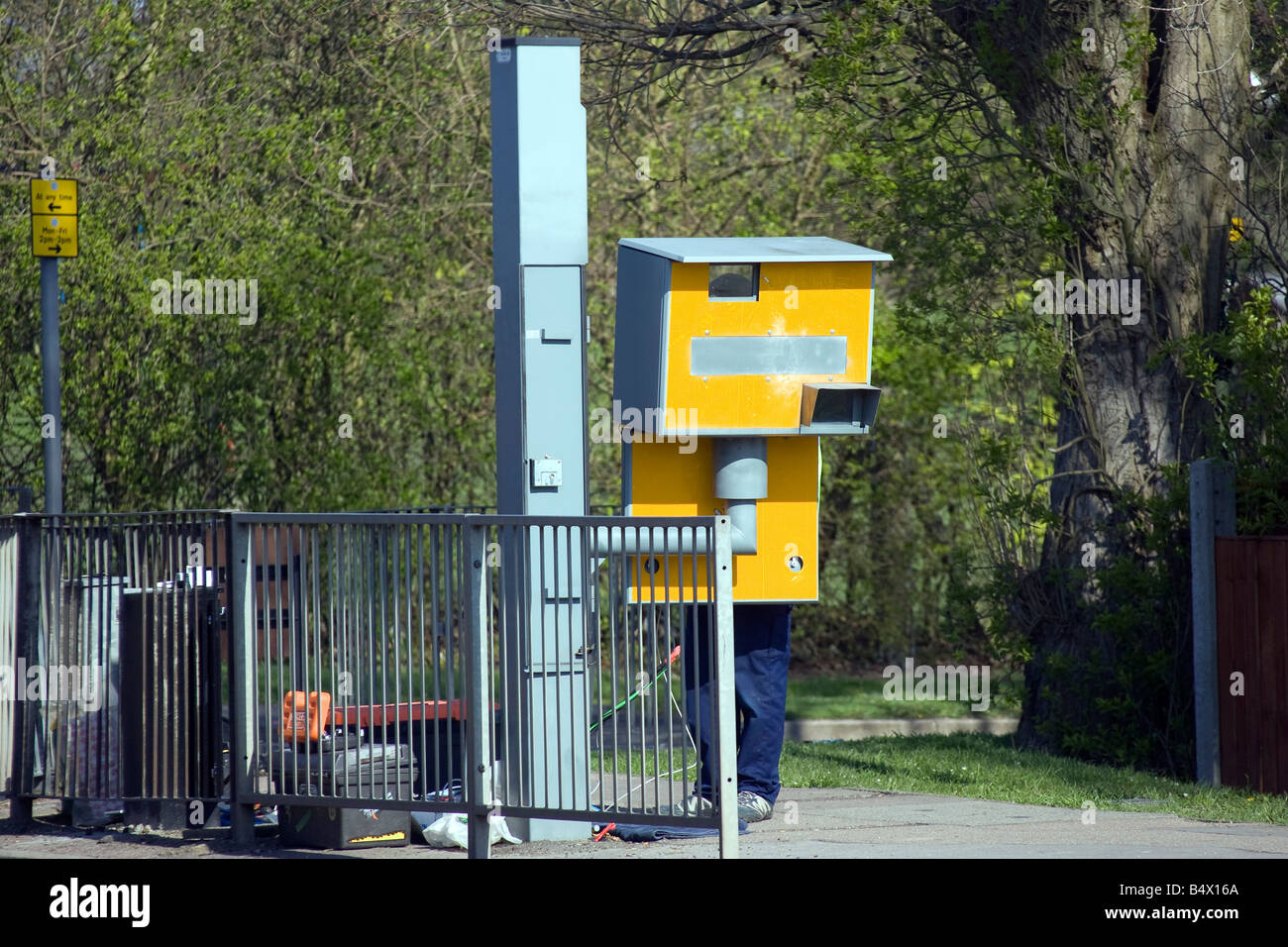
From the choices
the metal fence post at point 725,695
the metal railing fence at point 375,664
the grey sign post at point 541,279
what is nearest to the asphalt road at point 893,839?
the metal railing fence at point 375,664

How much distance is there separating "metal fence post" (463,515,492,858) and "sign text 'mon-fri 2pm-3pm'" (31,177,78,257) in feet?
13.9

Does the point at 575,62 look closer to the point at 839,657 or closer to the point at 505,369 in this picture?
the point at 505,369

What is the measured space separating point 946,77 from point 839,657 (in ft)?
27.2

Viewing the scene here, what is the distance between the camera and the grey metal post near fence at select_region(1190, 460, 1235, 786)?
9508 mm

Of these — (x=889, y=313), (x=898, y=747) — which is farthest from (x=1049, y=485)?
(x=889, y=313)

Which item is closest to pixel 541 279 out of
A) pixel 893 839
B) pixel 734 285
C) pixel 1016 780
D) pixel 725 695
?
pixel 734 285

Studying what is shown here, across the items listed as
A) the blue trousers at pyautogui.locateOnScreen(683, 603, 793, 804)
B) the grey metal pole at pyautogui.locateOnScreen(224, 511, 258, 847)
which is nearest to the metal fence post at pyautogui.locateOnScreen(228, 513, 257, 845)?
the grey metal pole at pyautogui.locateOnScreen(224, 511, 258, 847)

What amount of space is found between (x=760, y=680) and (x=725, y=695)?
1.35 m

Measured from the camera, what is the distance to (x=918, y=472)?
17.3 meters

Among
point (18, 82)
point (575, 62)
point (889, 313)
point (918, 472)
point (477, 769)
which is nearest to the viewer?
point (477, 769)

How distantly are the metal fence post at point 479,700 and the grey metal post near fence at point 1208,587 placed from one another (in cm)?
495

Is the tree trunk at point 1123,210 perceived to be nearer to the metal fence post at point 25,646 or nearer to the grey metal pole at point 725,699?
the grey metal pole at point 725,699

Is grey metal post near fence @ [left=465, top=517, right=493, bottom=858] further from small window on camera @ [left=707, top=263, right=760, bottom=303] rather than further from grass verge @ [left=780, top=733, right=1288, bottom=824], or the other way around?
grass verge @ [left=780, top=733, right=1288, bottom=824]

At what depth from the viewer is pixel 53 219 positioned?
9.45 meters
